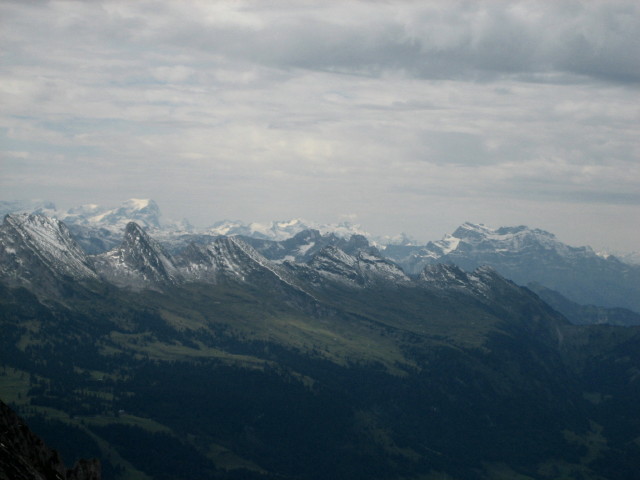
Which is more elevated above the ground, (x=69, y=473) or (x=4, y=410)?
(x=4, y=410)

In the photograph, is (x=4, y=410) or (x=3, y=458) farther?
(x=4, y=410)

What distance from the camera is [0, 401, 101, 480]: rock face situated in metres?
110

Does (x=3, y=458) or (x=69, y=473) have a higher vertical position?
(x=3, y=458)

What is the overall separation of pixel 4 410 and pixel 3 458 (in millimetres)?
18586

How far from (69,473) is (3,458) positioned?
23.6 meters

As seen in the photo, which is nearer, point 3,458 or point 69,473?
point 3,458

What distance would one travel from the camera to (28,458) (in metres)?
121

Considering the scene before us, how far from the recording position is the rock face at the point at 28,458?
360 feet

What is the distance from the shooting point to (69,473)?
130375 millimetres

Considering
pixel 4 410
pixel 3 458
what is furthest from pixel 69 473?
pixel 3 458

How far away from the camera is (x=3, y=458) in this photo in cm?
10838

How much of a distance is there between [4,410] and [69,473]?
48.4 ft

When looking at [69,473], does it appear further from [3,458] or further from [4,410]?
[3,458]

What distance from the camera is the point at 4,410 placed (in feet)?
412
